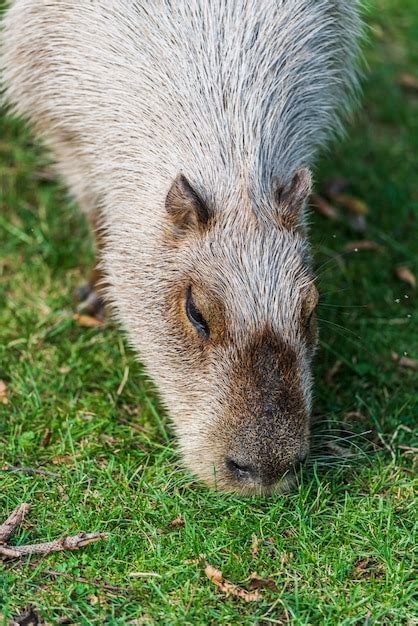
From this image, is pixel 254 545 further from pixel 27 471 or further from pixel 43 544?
pixel 27 471

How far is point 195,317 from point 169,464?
0.92m

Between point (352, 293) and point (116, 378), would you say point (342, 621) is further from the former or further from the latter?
point (352, 293)

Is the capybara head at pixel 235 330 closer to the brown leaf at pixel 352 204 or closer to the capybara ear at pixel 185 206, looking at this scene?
the capybara ear at pixel 185 206

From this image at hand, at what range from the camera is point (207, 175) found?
4.85m

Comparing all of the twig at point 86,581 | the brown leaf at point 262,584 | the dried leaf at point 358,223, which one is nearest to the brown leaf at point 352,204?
the dried leaf at point 358,223

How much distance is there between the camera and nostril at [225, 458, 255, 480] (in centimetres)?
438

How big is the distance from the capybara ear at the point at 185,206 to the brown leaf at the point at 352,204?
295 cm

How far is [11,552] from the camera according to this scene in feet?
14.6

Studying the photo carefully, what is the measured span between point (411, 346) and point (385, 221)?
1475mm

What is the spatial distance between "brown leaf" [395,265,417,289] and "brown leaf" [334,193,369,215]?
2.41 ft

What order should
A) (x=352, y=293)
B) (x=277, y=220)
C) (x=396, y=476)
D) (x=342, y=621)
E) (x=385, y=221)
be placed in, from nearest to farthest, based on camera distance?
1. (x=342, y=621)
2. (x=277, y=220)
3. (x=396, y=476)
4. (x=352, y=293)
5. (x=385, y=221)

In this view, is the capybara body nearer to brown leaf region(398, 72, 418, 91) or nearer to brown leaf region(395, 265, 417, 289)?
brown leaf region(395, 265, 417, 289)

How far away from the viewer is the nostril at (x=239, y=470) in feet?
14.4

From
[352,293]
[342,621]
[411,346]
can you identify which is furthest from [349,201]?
[342,621]
